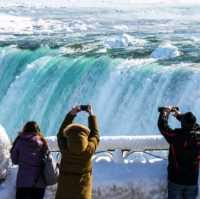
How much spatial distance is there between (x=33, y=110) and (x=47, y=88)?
2.59 feet

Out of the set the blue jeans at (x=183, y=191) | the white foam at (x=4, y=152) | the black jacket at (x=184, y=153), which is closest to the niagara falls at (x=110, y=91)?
the white foam at (x=4, y=152)

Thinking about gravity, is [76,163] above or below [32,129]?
below

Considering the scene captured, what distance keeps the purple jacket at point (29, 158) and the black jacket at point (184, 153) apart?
108 cm

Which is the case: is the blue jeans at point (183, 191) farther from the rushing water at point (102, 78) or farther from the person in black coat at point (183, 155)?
the rushing water at point (102, 78)

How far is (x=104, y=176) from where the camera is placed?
6195 mm

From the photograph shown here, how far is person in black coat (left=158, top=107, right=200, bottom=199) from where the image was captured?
5711mm

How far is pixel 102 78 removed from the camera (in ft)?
53.8

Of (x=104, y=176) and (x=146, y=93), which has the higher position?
(x=104, y=176)

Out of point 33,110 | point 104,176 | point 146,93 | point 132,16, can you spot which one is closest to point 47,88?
point 33,110

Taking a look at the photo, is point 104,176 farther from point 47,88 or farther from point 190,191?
point 47,88

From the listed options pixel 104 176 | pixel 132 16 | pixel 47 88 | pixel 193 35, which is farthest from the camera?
pixel 132 16

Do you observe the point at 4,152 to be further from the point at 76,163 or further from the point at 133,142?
the point at 133,142

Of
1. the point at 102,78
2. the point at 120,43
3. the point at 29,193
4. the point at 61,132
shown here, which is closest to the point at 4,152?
the point at 29,193

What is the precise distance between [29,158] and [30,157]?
Answer: 0.01 meters
